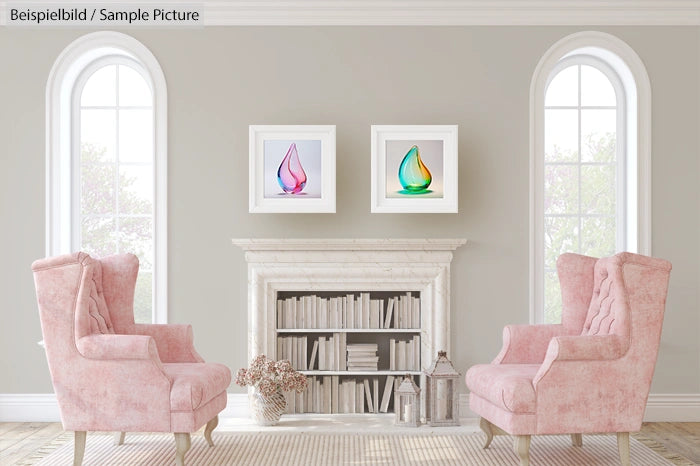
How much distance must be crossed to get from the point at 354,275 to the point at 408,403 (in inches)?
36.9

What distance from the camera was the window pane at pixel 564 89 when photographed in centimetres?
568

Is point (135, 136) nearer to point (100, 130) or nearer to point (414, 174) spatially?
point (100, 130)

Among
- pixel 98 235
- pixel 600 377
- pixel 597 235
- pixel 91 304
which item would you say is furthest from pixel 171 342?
pixel 597 235

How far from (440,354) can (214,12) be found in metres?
2.84

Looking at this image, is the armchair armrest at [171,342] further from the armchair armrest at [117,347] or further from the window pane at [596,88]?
the window pane at [596,88]

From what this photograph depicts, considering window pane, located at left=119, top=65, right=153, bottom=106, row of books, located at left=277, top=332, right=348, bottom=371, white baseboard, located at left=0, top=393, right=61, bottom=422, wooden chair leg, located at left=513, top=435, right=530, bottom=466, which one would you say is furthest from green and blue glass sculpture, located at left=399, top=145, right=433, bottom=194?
white baseboard, located at left=0, top=393, right=61, bottom=422

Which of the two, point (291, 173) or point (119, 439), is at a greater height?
point (291, 173)

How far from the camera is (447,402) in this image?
16.6 feet

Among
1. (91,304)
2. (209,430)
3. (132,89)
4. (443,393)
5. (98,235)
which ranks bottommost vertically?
(209,430)

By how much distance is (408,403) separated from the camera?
5070mm

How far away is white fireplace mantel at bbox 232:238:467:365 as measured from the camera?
526 centimetres

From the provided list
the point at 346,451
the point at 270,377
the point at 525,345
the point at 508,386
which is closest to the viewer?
the point at 508,386

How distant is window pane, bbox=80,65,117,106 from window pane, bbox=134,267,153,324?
1278 millimetres

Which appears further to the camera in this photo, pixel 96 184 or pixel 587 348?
pixel 96 184
